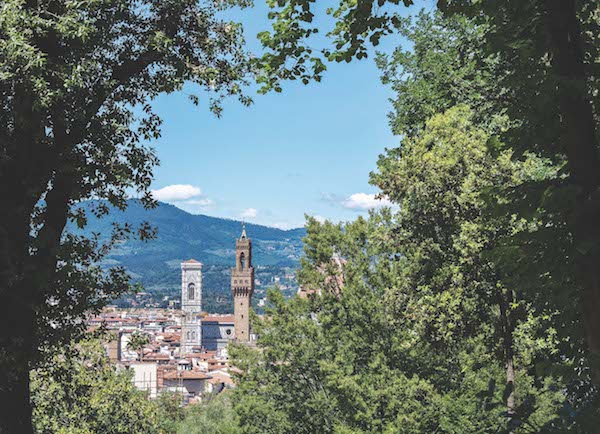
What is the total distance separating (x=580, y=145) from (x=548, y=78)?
49 centimetres

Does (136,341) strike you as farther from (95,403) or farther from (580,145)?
(95,403)

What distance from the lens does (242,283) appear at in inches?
4680

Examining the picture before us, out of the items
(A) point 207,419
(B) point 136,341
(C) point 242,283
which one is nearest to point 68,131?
(B) point 136,341

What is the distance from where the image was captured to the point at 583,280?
4.43 m

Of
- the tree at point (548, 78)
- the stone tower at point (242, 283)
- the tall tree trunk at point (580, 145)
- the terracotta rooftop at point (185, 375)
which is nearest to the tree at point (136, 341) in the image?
the tree at point (548, 78)

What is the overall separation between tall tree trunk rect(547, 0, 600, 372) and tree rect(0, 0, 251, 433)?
13.2ft

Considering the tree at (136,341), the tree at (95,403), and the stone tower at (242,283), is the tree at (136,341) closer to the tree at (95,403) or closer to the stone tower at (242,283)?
the tree at (95,403)

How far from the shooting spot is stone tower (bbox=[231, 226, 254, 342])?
119 m

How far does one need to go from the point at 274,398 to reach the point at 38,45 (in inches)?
598

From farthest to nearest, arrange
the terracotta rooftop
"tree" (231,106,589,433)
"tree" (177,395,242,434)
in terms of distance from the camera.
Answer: the terracotta rooftop → "tree" (177,395,242,434) → "tree" (231,106,589,433)

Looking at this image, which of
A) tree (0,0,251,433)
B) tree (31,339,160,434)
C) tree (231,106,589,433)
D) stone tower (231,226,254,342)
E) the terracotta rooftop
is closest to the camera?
tree (0,0,251,433)

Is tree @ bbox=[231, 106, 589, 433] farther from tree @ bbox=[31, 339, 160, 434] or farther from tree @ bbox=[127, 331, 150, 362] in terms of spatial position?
tree @ bbox=[31, 339, 160, 434]

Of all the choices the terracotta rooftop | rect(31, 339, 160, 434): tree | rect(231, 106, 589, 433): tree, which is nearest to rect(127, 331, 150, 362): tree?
rect(231, 106, 589, 433): tree

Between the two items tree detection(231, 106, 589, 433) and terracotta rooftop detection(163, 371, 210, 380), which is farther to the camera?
terracotta rooftop detection(163, 371, 210, 380)
